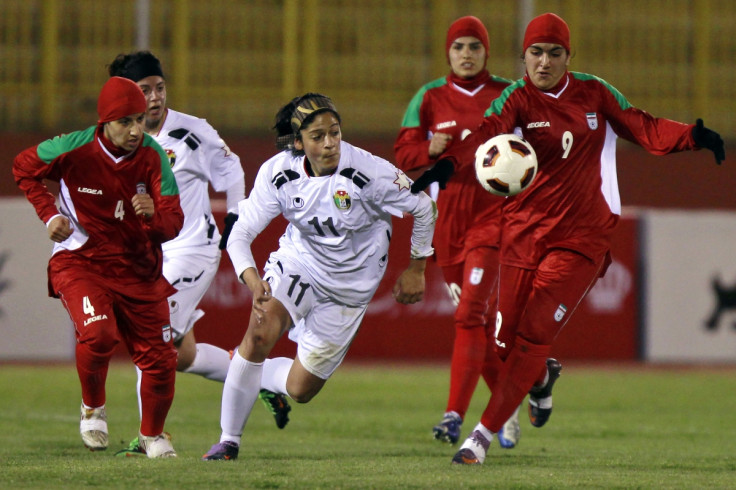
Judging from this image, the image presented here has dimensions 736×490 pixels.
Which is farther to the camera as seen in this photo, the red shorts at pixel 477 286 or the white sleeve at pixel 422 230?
the red shorts at pixel 477 286

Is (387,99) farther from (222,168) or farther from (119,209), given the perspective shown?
(119,209)

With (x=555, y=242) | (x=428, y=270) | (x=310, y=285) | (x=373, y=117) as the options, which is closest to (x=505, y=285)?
(x=555, y=242)

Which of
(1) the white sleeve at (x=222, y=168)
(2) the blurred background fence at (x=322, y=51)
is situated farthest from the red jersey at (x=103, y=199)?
(2) the blurred background fence at (x=322, y=51)

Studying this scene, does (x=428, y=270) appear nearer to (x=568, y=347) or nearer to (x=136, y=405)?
(x=568, y=347)

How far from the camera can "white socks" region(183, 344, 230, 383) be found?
8453 mm

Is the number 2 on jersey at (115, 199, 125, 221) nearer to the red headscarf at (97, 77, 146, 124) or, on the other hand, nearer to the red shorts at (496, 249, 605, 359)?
the red headscarf at (97, 77, 146, 124)

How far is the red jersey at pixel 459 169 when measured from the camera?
857 cm

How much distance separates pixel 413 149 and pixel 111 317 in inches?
104

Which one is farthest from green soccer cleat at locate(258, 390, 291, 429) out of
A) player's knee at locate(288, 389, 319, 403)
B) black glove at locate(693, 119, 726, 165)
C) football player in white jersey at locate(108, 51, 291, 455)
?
black glove at locate(693, 119, 726, 165)

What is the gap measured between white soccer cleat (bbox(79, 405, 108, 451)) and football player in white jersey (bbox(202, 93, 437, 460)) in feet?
2.39

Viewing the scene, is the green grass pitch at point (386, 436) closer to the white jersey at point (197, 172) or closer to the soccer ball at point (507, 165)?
the white jersey at point (197, 172)

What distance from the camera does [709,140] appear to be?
680 cm

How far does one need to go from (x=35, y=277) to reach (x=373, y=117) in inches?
256

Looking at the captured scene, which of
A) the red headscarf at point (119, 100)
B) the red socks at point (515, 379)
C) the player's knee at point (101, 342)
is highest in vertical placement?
the red headscarf at point (119, 100)
